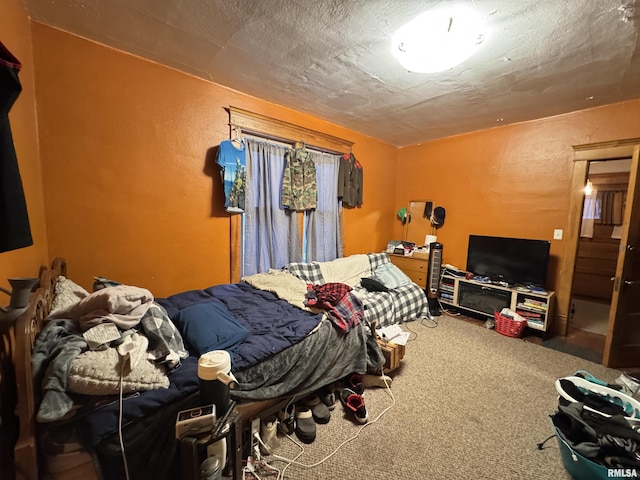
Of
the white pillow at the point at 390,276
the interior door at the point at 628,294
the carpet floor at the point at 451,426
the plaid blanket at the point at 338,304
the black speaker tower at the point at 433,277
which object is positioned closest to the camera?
the carpet floor at the point at 451,426

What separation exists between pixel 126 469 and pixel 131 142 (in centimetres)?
213

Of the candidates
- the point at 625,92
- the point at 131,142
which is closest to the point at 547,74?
the point at 625,92

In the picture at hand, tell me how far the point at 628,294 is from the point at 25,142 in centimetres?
469

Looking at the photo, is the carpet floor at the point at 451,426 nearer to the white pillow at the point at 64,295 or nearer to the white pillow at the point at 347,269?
the white pillow at the point at 347,269

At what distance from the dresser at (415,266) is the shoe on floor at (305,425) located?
2633 millimetres

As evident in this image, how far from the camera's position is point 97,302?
123 centimetres

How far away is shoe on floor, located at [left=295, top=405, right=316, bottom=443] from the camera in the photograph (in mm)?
1560

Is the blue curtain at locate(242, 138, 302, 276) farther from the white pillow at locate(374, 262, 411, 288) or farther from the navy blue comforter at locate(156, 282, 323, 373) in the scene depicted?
the white pillow at locate(374, 262, 411, 288)

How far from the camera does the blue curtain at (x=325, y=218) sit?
334 cm

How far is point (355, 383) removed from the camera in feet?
6.54

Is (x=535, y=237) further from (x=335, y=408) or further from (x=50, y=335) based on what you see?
(x=50, y=335)

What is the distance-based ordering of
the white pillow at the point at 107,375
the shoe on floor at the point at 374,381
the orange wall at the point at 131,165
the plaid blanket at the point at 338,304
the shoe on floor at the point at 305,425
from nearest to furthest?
the white pillow at the point at 107,375 → the shoe on floor at the point at 305,425 → the orange wall at the point at 131,165 → the plaid blanket at the point at 338,304 → the shoe on floor at the point at 374,381
